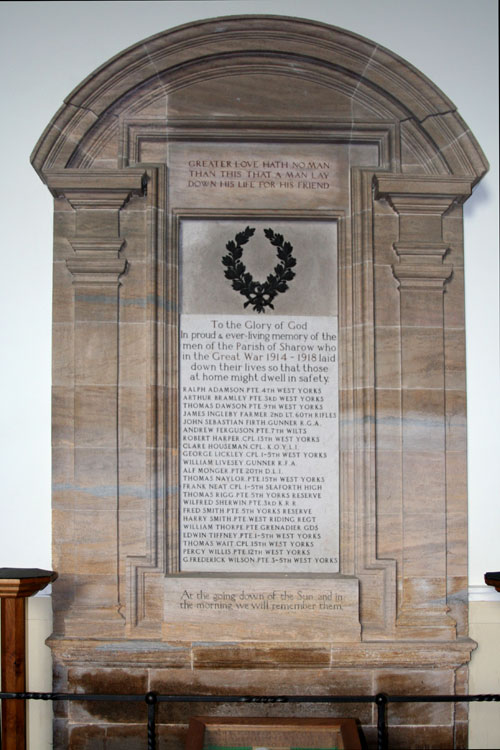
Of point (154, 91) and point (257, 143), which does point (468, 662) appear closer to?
point (257, 143)

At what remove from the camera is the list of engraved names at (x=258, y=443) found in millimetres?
4414

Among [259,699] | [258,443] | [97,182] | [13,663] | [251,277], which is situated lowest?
[259,699]

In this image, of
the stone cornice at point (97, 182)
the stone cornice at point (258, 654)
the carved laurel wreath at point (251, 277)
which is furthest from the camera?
the carved laurel wreath at point (251, 277)

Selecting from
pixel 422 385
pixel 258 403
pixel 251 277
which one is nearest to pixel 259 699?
pixel 258 403

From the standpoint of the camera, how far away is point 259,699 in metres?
3.81

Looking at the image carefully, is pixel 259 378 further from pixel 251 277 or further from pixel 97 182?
pixel 97 182

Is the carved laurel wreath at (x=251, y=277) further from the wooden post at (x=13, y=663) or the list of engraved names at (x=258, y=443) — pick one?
the wooden post at (x=13, y=663)

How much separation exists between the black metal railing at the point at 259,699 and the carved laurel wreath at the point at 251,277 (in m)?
2.29

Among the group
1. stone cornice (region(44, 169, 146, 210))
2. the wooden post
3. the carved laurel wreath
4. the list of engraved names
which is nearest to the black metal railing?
the wooden post

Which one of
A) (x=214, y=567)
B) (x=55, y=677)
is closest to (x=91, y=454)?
(x=214, y=567)

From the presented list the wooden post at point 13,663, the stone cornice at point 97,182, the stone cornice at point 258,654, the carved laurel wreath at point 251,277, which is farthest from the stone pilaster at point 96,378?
the carved laurel wreath at point 251,277

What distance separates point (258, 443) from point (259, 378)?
0.41 metres

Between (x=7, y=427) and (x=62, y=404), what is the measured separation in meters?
0.38

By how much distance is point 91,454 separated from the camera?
14.2 ft
